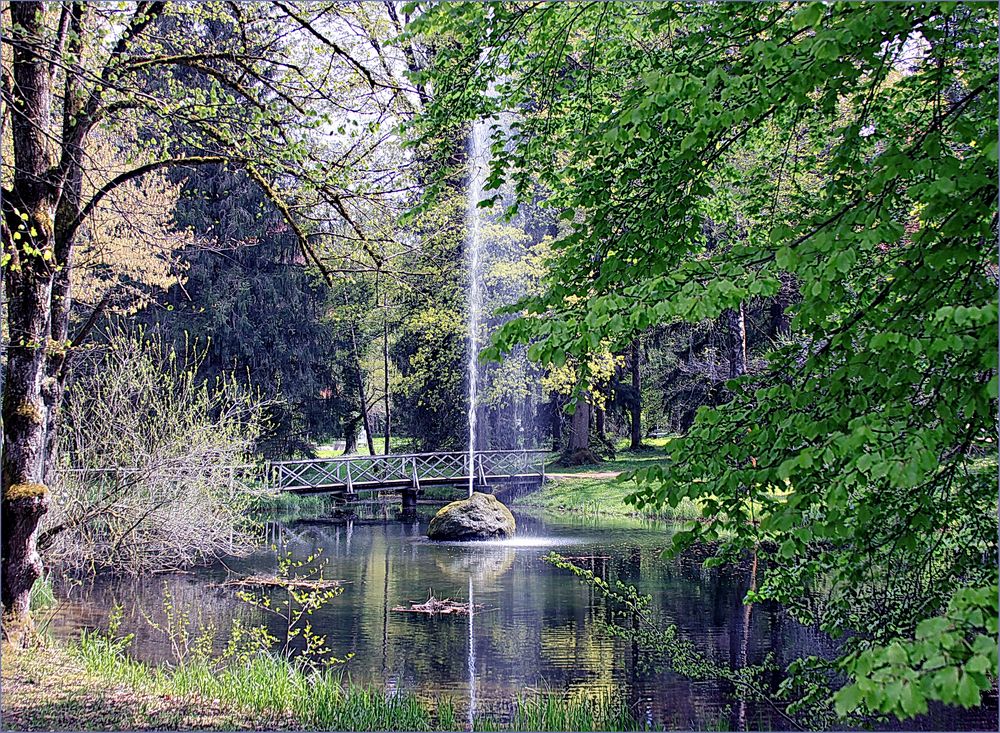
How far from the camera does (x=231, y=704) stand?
566 centimetres

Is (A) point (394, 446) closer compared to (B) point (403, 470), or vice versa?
(B) point (403, 470)

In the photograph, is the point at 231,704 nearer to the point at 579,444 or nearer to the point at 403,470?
the point at 403,470

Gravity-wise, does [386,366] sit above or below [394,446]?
above

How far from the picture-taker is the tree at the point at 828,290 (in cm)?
248

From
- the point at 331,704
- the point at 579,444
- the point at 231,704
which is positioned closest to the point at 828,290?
the point at 331,704

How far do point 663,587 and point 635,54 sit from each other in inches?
251

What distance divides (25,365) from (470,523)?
8167 mm

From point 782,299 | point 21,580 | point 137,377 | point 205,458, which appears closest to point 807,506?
point 21,580

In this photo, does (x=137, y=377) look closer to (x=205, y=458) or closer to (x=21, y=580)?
(x=205, y=458)

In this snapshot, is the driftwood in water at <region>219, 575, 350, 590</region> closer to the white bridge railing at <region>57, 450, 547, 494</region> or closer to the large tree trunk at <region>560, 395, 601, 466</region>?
the white bridge railing at <region>57, 450, 547, 494</region>

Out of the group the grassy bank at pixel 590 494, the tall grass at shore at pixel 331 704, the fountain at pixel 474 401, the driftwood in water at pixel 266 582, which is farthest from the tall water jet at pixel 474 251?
the tall grass at shore at pixel 331 704

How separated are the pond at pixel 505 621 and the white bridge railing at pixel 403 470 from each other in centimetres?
362

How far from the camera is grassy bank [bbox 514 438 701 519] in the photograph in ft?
51.0

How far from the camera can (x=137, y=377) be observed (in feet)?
31.7
